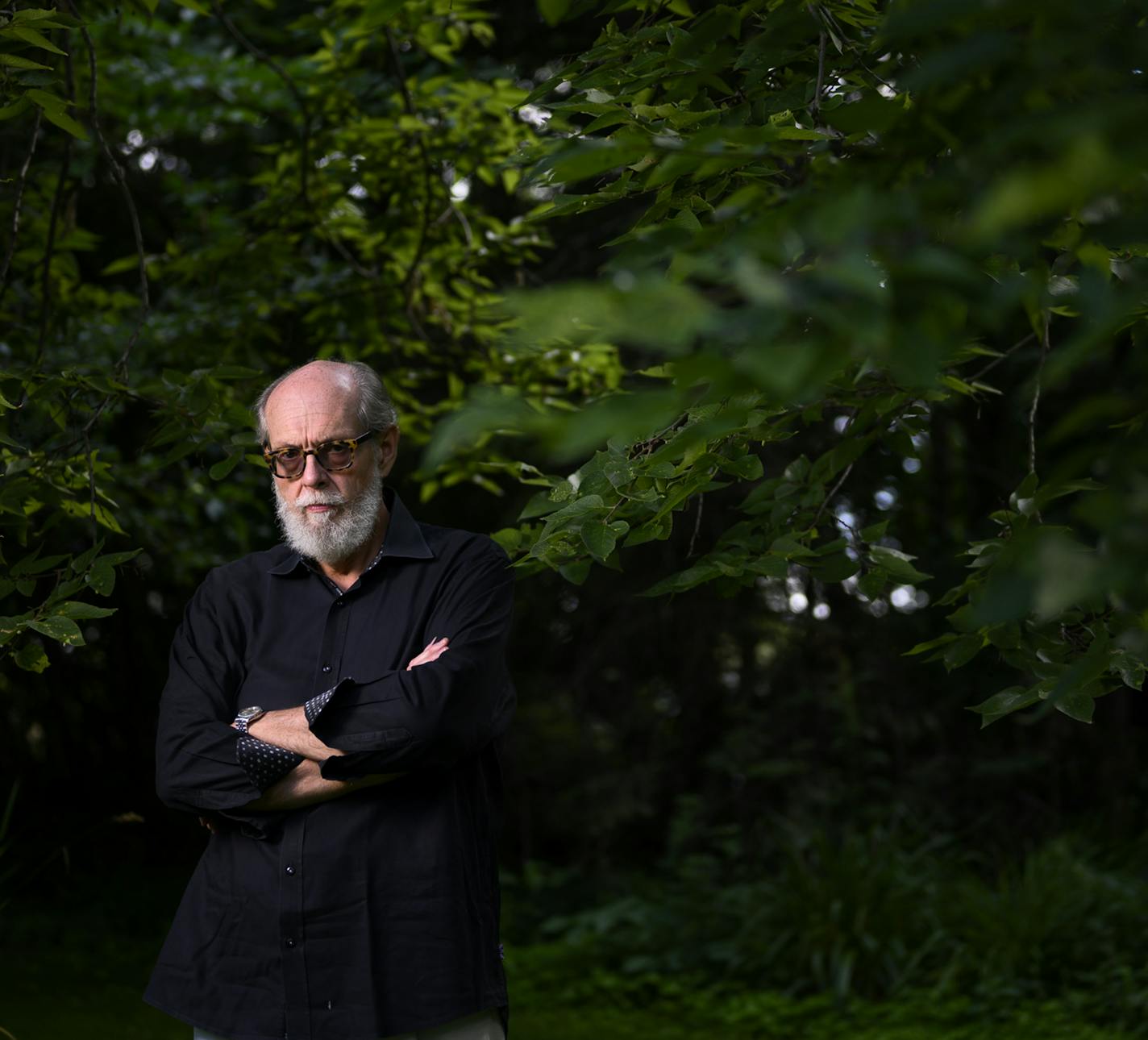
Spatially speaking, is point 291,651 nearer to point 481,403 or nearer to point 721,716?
point 481,403

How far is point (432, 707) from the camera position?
7.47 feet

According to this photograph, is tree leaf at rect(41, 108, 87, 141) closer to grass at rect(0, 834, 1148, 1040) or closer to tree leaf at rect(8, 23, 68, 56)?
tree leaf at rect(8, 23, 68, 56)

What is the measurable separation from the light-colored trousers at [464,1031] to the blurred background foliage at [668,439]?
87 cm

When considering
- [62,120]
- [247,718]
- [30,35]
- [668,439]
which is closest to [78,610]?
[247,718]

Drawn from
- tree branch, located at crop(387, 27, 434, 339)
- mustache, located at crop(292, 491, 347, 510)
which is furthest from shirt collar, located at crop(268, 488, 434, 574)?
tree branch, located at crop(387, 27, 434, 339)

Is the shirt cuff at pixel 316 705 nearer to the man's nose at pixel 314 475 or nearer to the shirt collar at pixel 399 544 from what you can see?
the shirt collar at pixel 399 544

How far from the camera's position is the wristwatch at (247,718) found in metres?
2.45

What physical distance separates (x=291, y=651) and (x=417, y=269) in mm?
2684

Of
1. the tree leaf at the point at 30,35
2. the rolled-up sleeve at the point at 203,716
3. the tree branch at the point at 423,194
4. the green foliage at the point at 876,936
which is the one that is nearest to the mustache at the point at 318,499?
the rolled-up sleeve at the point at 203,716

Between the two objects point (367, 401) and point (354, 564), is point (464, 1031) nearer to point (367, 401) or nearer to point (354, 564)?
point (354, 564)

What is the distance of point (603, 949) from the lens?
675 centimetres

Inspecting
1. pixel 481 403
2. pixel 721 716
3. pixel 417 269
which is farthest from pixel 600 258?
pixel 481 403

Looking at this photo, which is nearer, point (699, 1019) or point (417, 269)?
point (417, 269)

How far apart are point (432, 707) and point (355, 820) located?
0.28m
